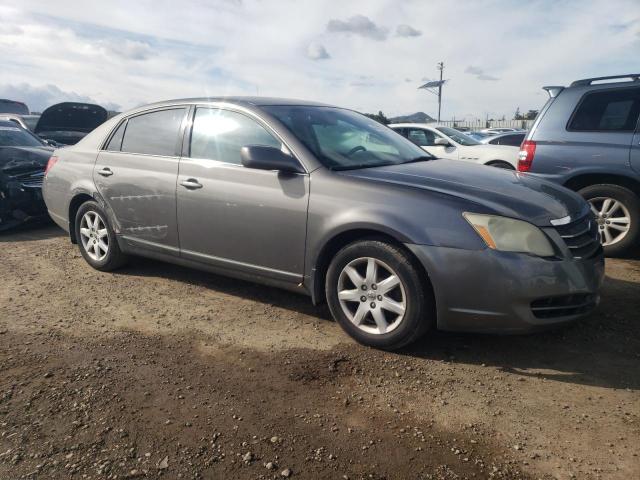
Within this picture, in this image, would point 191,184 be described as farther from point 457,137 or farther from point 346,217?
point 457,137

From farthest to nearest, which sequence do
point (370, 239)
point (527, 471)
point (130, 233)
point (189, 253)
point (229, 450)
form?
1. point (130, 233)
2. point (189, 253)
3. point (370, 239)
4. point (229, 450)
5. point (527, 471)

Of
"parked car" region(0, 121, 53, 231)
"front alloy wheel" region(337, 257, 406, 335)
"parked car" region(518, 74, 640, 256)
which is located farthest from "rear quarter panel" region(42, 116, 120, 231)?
"parked car" region(518, 74, 640, 256)

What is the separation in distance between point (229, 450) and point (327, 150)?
219 centimetres

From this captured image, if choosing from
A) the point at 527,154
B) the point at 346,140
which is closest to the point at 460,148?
the point at 527,154

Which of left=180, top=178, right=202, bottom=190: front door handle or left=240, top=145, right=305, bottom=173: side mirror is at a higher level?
left=240, top=145, right=305, bottom=173: side mirror

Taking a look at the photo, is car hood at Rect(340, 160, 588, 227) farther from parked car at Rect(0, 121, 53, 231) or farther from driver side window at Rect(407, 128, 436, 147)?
driver side window at Rect(407, 128, 436, 147)

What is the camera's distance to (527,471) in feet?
7.32

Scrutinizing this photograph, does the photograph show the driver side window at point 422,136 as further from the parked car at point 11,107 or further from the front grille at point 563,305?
the parked car at point 11,107

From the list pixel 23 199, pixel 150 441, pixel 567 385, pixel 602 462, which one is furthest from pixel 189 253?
pixel 23 199

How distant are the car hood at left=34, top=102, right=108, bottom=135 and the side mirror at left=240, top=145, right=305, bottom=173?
27.8ft

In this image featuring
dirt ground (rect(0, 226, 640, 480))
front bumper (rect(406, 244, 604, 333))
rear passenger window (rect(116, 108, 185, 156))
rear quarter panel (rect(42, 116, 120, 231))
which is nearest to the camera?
dirt ground (rect(0, 226, 640, 480))

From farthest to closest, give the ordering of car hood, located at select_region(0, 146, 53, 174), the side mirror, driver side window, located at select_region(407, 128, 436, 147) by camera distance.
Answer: driver side window, located at select_region(407, 128, 436, 147)
car hood, located at select_region(0, 146, 53, 174)
the side mirror

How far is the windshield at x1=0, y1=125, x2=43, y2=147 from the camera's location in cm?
753

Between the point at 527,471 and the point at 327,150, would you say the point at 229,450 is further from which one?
the point at 327,150
